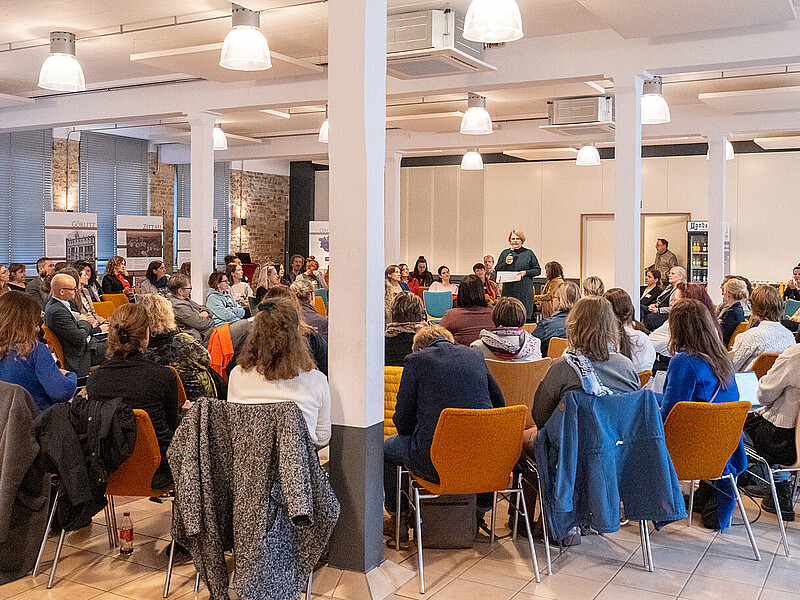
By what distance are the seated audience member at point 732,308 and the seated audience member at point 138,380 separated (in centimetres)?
481

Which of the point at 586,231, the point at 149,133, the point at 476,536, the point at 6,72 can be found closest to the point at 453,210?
the point at 586,231

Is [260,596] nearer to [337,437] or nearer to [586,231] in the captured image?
[337,437]

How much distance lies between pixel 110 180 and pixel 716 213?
10392 millimetres

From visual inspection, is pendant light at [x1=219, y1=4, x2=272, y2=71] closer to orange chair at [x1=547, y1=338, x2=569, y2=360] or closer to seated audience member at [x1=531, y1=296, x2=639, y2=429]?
orange chair at [x1=547, y1=338, x2=569, y2=360]

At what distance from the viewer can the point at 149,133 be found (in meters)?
15.0

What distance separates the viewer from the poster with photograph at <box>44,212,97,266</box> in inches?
527

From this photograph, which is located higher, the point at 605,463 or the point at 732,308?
the point at 732,308

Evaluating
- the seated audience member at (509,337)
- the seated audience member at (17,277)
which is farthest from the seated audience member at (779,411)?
the seated audience member at (17,277)

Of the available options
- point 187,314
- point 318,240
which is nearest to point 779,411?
point 187,314

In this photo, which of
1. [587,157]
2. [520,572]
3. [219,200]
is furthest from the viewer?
[219,200]

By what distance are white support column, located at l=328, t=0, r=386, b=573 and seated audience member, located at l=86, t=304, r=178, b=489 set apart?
82 cm

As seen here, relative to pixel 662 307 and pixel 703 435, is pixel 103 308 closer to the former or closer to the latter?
pixel 662 307

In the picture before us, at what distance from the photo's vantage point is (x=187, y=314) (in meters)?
7.34

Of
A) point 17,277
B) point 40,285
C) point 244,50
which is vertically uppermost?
point 244,50
